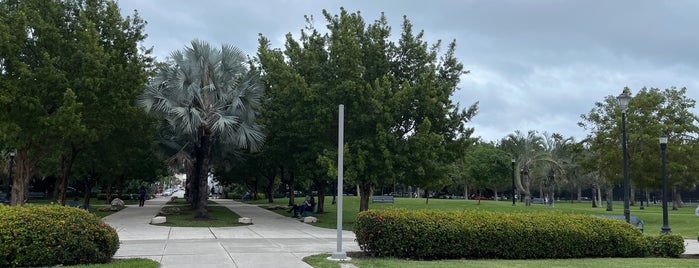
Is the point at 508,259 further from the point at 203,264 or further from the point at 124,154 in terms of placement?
the point at 124,154

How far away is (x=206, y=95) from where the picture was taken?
78.5ft

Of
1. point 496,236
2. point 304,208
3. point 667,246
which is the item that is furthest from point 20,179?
point 667,246

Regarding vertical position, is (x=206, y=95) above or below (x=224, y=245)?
above

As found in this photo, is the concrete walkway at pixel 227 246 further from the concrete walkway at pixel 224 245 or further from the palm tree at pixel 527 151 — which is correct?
the palm tree at pixel 527 151

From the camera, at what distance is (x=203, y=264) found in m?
10.4

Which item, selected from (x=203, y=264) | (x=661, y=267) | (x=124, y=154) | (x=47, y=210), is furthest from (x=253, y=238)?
(x=124, y=154)

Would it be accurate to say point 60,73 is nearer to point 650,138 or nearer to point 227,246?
point 227,246

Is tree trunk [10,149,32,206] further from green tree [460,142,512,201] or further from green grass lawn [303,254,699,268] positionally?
green tree [460,142,512,201]

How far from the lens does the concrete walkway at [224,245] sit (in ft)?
36.0

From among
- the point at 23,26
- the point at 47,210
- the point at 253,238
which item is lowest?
the point at 253,238

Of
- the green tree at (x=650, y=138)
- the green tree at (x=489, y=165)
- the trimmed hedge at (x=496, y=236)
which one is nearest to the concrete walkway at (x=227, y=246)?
the trimmed hedge at (x=496, y=236)

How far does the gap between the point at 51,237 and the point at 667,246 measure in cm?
1351

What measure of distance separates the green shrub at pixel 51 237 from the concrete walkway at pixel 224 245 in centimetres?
126

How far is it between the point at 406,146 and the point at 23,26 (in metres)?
14.8
